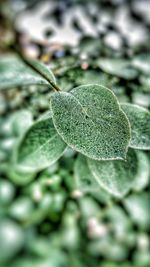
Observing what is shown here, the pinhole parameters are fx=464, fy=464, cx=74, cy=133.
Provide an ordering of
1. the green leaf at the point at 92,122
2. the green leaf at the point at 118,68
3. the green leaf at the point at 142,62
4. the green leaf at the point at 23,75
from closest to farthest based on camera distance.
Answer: the green leaf at the point at 92,122 < the green leaf at the point at 23,75 < the green leaf at the point at 118,68 < the green leaf at the point at 142,62

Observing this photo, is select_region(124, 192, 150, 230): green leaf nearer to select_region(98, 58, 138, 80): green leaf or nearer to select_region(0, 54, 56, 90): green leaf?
select_region(98, 58, 138, 80): green leaf

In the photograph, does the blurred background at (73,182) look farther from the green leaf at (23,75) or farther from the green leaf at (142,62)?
the green leaf at (23,75)

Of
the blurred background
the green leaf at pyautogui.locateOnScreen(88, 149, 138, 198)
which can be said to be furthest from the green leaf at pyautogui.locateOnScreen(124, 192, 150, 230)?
the green leaf at pyautogui.locateOnScreen(88, 149, 138, 198)

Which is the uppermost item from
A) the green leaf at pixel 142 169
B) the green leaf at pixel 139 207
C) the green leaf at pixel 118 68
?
the green leaf at pixel 118 68

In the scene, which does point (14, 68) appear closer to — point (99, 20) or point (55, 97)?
point (55, 97)

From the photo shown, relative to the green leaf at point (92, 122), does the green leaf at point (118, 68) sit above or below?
below

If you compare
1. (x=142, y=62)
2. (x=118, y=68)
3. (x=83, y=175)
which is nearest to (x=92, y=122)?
(x=83, y=175)

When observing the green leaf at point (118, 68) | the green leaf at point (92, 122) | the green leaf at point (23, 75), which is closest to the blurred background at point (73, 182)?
the green leaf at point (118, 68)
